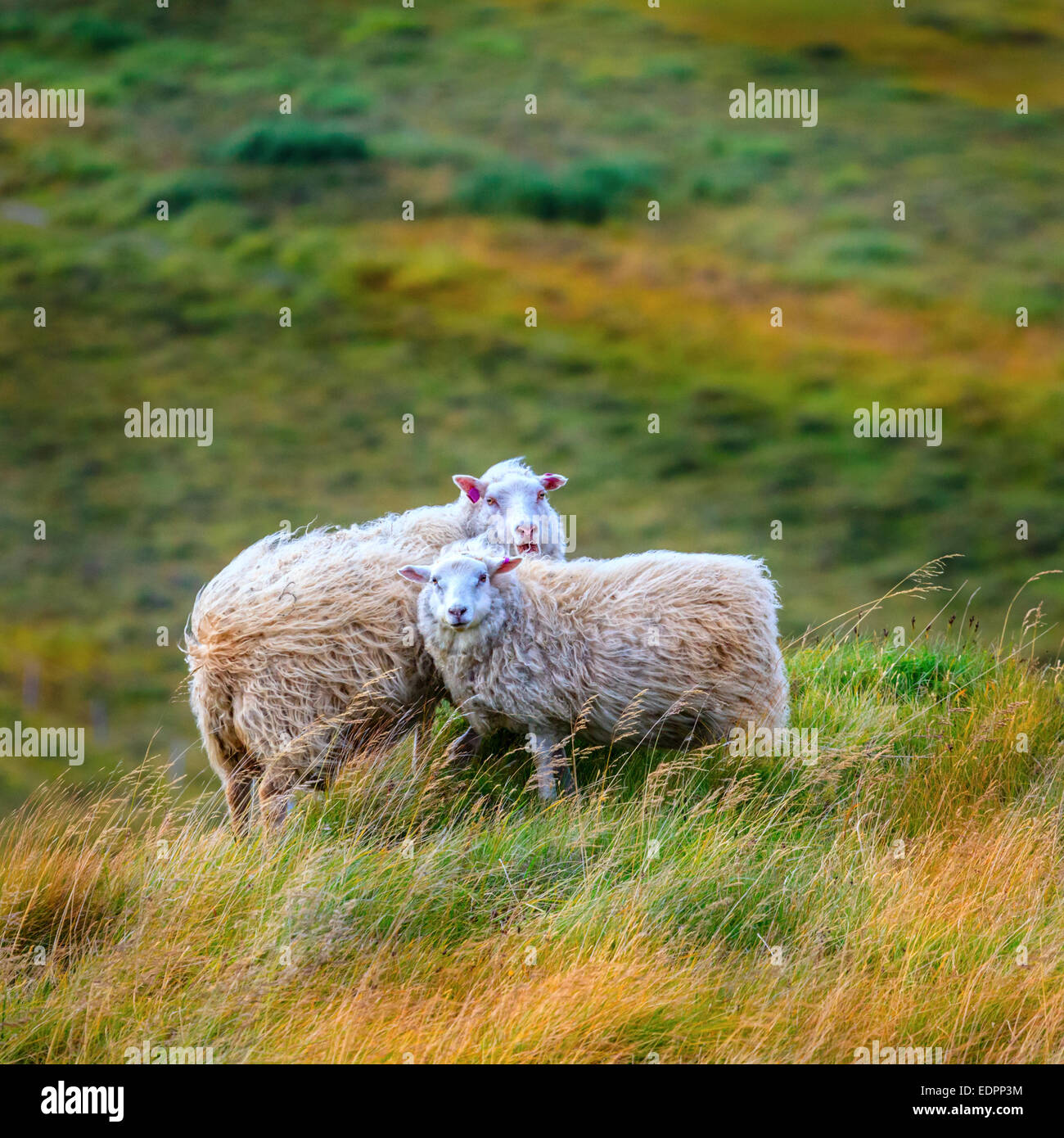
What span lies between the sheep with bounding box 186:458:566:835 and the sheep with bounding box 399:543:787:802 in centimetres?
26

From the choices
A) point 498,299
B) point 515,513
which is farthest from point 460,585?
point 498,299

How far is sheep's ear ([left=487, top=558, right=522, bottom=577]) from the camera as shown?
247 inches

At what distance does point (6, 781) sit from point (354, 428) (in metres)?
28.6

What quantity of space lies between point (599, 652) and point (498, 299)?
59971mm

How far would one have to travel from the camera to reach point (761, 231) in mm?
57906

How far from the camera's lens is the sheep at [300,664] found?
6.06 meters

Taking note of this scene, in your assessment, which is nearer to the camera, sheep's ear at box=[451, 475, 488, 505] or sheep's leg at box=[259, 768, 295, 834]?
sheep's leg at box=[259, 768, 295, 834]

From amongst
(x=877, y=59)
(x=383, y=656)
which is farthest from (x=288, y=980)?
(x=877, y=59)

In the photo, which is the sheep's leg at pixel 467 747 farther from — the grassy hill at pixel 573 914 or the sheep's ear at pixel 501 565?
the sheep's ear at pixel 501 565

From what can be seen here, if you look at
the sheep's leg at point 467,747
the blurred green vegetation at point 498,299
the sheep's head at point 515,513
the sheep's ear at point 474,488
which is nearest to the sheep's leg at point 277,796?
the sheep's leg at point 467,747

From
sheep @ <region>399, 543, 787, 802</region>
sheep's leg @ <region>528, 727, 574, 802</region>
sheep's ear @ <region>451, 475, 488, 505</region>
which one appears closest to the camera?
sheep's leg @ <region>528, 727, 574, 802</region>

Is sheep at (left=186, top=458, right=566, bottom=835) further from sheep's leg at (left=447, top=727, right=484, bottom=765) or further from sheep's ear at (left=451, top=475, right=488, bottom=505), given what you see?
sheep's ear at (left=451, top=475, right=488, bottom=505)

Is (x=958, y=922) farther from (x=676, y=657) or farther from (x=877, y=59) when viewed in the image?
(x=877, y=59)

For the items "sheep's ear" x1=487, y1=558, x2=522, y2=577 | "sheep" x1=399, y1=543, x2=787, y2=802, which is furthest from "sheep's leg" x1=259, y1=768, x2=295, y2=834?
"sheep's ear" x1=487, y1=558, x2=522, y2=577
